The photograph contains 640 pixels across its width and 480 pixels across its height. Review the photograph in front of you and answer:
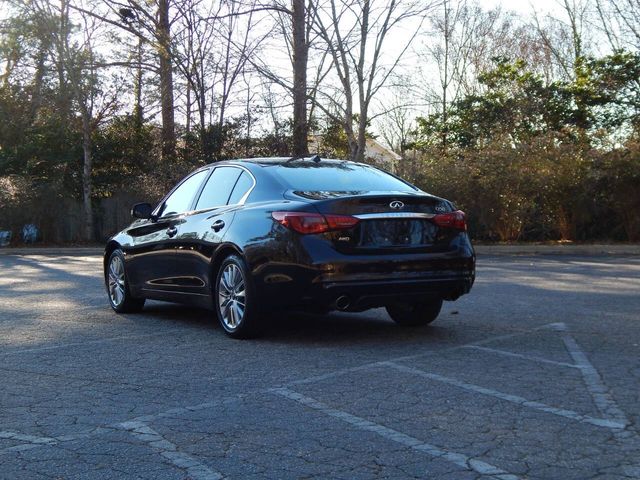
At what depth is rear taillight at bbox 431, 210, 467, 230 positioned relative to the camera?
7.39 m

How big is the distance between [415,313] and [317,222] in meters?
1.81

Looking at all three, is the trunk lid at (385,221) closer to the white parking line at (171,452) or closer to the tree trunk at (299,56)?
the white parking line at (171,452)

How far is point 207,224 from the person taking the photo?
8.01 metres

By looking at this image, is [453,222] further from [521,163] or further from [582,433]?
[521,163]

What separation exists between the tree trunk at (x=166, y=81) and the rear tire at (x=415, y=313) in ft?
77.1

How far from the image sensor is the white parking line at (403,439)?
390 cm

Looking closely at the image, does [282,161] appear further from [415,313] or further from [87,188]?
[87,188]

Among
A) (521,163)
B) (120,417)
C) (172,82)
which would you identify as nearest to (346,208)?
(120,417)

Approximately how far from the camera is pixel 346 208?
7.03m

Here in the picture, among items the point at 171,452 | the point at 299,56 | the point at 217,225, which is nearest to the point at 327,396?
the point at 171,452

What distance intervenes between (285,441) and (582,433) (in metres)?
1.52

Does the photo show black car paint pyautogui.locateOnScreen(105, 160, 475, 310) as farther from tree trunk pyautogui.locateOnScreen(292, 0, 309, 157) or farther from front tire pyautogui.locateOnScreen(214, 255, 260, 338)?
tree trunk pyautogui.locateOnScreen(292, 0, 309, 157)

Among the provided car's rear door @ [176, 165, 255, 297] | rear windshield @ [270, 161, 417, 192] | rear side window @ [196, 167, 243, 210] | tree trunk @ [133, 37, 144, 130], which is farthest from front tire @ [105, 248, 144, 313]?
tree trunk @ [133, 37, 144, 130]

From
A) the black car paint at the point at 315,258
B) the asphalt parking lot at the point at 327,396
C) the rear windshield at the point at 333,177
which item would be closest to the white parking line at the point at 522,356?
the asphalt parking lot at the point at 327,396
